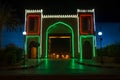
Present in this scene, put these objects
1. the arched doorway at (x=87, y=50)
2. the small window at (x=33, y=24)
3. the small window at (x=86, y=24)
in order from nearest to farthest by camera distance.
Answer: the arched doorway at (x=87, y=50) < the small window at (x=86, y=24) < the small window at (x=33, y=24)

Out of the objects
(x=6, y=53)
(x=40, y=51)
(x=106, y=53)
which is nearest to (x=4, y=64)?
(x=6, y=53)

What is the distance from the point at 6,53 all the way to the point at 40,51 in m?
22.3

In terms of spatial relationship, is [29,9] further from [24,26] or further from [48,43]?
[48,43]

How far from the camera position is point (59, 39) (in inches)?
2254

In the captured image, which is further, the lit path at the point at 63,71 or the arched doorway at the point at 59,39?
the arched doorway at the point at 59,39

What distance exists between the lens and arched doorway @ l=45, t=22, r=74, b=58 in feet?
183

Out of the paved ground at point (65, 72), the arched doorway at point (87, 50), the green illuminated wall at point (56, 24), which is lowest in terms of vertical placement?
the paved ground at point (65, 72)

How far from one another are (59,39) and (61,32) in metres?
1.64

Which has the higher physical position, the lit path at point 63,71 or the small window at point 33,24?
the small window at point 33,24

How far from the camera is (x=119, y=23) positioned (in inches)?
2233

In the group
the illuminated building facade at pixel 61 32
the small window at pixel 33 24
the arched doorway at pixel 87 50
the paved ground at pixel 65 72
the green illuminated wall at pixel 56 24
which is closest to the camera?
the paved ground at pixel 65 72

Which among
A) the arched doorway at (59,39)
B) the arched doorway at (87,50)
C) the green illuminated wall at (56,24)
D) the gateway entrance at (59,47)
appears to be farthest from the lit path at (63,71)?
the gateway entrance at (59,47)

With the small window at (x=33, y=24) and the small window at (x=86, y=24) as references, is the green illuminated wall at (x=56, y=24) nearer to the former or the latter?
the small window at (x=33, y=24)

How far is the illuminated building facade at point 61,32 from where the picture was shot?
2133 inches
